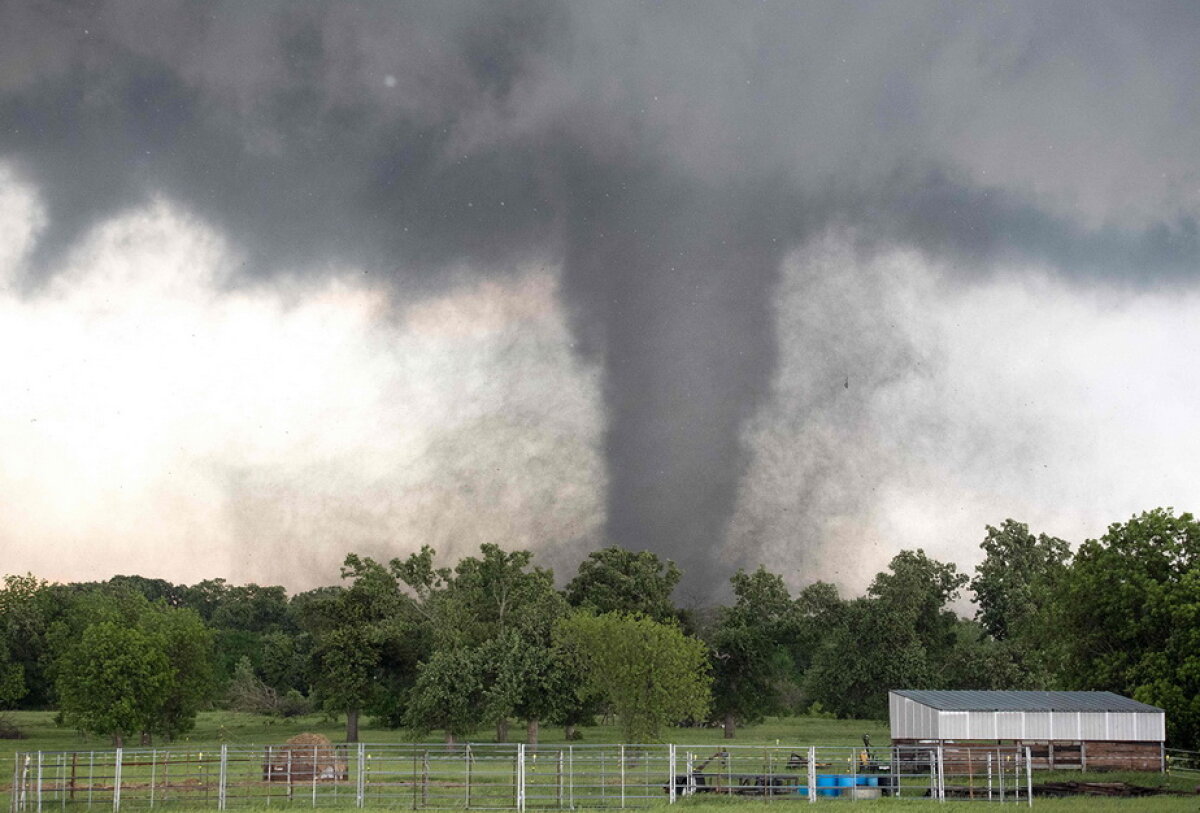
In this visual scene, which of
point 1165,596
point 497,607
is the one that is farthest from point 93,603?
point 1165,596

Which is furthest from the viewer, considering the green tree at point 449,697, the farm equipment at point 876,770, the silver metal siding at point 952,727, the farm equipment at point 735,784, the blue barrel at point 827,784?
the green tree at point 449,697

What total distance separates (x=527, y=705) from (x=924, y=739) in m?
30.4

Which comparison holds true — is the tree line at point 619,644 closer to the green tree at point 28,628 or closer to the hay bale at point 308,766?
the green tree at point 28,628

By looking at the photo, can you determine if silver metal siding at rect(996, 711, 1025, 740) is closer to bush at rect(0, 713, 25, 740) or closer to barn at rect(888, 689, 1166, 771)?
barn at rect(888, 689, 1166, 771)

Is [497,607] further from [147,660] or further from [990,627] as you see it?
[990,627]

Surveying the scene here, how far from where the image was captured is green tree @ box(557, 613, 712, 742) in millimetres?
64875

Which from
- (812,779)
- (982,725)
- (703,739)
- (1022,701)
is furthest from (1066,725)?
(703,739)

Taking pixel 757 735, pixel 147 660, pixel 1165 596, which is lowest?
pixel 757 735

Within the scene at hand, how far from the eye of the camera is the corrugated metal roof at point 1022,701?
48656 millimetres

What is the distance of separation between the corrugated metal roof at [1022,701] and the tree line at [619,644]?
429 centimetres

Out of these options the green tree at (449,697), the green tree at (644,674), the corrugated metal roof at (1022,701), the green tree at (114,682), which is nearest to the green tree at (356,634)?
the green tree at (449,697)

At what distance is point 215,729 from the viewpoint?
276ft

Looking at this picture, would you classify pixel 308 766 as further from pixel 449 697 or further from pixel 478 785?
pixel 449 697

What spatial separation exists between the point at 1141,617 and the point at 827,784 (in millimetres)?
28992
